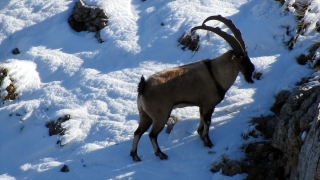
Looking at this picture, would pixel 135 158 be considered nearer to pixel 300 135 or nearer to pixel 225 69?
pixel 225 69

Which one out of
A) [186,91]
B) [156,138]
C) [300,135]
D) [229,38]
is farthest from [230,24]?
[300,135]

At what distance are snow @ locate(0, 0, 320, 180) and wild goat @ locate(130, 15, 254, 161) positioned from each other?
0.48 meters

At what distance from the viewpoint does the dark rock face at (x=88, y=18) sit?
44.1ft

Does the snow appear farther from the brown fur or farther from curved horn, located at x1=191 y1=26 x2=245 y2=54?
curved horn, located at x1=191 y1=26 x2=245 y2=54

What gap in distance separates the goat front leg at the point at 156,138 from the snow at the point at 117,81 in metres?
0.13

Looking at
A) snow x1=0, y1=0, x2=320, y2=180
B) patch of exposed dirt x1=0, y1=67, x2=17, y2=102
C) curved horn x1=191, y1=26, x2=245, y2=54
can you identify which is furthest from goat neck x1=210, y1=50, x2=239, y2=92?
patch of exposed dirt x1=0, y1=67, x2=17, y2=102

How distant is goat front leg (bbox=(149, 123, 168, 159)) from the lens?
355 inches

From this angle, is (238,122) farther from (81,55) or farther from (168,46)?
(81,55)

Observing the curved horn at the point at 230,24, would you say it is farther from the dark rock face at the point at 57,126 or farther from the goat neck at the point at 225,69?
the dark rock face at the point at 57,126

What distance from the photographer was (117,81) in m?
11.7

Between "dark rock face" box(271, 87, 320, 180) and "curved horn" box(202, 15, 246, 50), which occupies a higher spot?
"curved horn" box(202, 15, 246, 50)

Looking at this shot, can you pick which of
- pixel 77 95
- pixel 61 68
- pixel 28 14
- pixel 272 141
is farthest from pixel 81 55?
pixel 272 141

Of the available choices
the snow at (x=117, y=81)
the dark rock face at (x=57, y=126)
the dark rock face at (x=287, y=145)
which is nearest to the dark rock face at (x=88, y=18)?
the snow at (x=117, y=81)

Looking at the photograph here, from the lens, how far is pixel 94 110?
1089 cm
